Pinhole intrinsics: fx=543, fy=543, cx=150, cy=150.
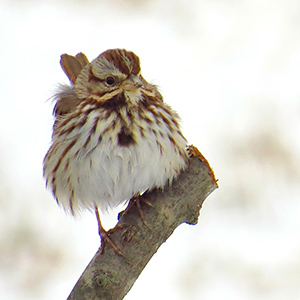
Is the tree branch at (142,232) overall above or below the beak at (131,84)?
below

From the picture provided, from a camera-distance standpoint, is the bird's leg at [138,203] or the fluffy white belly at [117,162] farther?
the fluffy white belly at [117,162]

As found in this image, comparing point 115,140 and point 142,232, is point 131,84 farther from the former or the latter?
point 142,232

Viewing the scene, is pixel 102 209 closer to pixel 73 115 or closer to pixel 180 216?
pixel 73 115

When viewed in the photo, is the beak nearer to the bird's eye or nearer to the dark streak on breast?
the bird's eye

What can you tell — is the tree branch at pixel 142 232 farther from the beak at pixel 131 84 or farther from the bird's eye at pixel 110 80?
the bird's eye at pixel 110 80

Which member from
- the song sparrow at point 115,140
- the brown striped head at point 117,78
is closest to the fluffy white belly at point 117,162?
the song sparrow at point 115,140

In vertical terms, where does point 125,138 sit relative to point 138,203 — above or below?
above

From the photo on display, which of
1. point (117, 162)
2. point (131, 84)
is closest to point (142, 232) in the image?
point (117, 162)

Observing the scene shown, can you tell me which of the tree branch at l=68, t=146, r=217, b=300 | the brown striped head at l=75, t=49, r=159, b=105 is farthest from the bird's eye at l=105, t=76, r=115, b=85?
the tree branch at l=68, t=146, r=217, b=300
